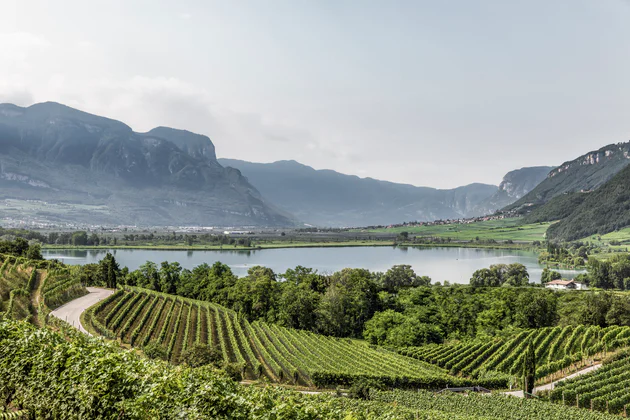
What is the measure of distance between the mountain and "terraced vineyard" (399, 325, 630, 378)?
15384cm

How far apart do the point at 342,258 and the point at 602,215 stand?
11698 centimetres

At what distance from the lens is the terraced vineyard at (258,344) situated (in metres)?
34.5

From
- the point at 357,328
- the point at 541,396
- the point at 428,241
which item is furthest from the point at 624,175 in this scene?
the point at 541,396

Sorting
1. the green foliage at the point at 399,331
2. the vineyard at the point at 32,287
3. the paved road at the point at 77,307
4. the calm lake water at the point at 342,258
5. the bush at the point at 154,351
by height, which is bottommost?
the green foliage at the point at 399,331

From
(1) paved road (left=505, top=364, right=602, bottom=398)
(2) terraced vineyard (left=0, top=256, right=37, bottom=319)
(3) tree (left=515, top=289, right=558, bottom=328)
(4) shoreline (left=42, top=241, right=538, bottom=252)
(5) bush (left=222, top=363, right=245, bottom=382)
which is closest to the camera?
(5) bush (left=222, top=363, right=245, bottom=382)

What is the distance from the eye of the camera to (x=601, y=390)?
2972cm

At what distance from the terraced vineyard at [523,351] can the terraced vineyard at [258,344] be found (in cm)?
254

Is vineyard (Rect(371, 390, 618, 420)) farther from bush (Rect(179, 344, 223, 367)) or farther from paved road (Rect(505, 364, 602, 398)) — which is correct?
bush (Rect(179, 344, 223, 367))

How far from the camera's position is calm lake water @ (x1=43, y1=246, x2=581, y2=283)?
11662cm

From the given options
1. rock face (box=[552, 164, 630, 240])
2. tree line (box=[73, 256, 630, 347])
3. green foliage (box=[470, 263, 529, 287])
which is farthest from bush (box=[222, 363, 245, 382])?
rock face (box=[552, 164, 630, 240])

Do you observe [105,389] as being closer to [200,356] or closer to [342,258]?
[200,356]

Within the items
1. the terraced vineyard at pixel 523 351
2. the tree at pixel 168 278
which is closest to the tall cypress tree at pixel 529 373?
the terraced vineyard at pixel 523 351

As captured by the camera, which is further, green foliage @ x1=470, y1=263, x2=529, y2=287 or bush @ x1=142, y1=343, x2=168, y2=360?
green foliage @ x1=470, y1=263, x2=529, y2=287

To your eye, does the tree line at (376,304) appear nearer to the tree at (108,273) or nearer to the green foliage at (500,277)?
the tree at (108,273)
